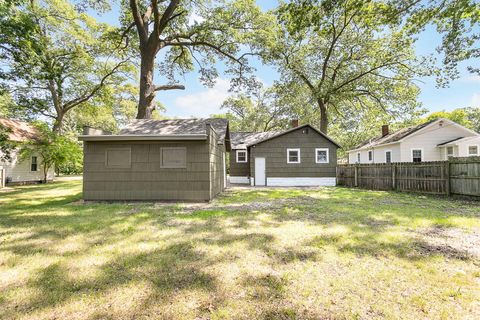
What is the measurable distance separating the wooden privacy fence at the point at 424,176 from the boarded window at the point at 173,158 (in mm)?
10516

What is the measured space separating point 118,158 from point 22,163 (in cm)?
1484

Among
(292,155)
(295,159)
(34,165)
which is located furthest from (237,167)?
(34,165)

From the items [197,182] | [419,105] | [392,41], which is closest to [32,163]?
[197,182]

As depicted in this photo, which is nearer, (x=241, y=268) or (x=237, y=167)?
(x=241, y=268)

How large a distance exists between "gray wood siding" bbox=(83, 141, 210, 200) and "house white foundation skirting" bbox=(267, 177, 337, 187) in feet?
28.7

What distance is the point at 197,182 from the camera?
9.28 m

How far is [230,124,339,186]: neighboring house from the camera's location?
16.9 metres

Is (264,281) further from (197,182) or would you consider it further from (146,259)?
(197,182)

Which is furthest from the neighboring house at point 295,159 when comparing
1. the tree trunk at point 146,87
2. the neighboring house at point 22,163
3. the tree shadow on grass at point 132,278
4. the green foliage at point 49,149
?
the neighboring house at point 22,163

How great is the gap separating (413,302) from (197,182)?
7.62m

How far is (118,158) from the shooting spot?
9375 millimetres

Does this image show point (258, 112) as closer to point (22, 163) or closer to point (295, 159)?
point (295, 159)

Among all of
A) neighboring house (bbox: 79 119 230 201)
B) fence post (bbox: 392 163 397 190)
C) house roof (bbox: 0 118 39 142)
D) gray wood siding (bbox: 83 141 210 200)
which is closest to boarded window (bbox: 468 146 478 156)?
fence post (bbox: 392 163 397 190)

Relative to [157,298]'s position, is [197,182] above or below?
above
